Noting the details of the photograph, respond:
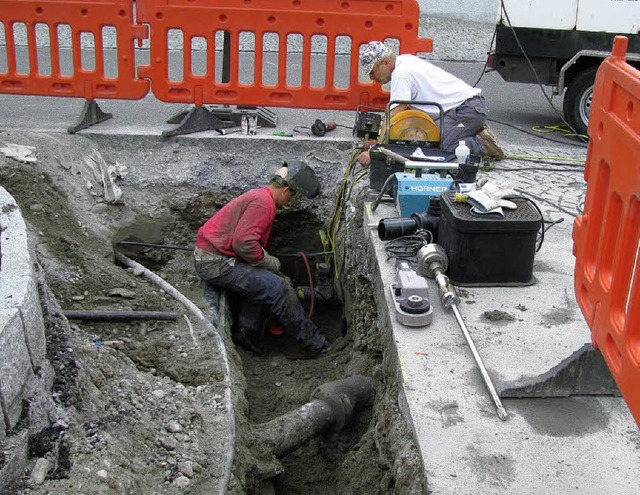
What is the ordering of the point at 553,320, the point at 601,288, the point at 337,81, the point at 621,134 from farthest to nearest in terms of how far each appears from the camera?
the point at 337,81 < the point at 553,320 < the point at 601,288 < the point at 621,134

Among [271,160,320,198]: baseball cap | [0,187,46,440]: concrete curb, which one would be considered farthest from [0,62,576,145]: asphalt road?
[0,187,46,440]: concrete curb

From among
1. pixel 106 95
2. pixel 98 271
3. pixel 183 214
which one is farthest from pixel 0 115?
pixel 98 271

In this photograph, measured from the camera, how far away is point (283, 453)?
4.80 metres

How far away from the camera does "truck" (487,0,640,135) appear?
8.68 m

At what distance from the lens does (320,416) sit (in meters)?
4.90

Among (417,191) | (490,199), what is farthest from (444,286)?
(417,191)

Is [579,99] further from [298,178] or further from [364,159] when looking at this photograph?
[298,178]

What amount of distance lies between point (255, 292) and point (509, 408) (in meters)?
3.69

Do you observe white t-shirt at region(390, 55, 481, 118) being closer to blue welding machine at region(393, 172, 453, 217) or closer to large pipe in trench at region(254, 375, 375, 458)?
blue welding machine at region(393, 172, 453, 217)

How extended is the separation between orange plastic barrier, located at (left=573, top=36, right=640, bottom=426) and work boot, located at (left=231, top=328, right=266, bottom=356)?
448cm

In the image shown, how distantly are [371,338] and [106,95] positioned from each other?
4361mm

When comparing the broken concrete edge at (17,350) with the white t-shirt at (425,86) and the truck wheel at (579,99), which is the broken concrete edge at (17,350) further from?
the truck wheel at (579,99)

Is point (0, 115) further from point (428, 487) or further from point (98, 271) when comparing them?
point (428, 487)

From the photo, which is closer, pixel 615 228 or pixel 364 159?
pixel 615 228
